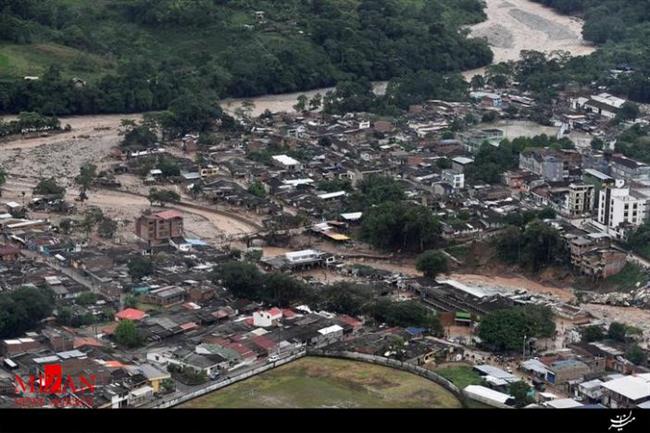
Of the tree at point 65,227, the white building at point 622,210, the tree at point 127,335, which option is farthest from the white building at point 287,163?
the tree at point 127,335

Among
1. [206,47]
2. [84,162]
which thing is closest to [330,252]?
[84,162]

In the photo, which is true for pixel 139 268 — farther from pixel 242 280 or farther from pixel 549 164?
pixel 549 164

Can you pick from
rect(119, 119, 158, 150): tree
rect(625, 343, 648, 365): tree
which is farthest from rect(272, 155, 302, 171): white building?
rect(625, 343, 648, 365): tree

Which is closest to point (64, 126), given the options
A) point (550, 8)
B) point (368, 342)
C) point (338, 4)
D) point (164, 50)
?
point (164, 50)

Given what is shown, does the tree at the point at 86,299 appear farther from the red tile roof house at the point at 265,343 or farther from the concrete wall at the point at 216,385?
the concrete wall at the point at 216,385
